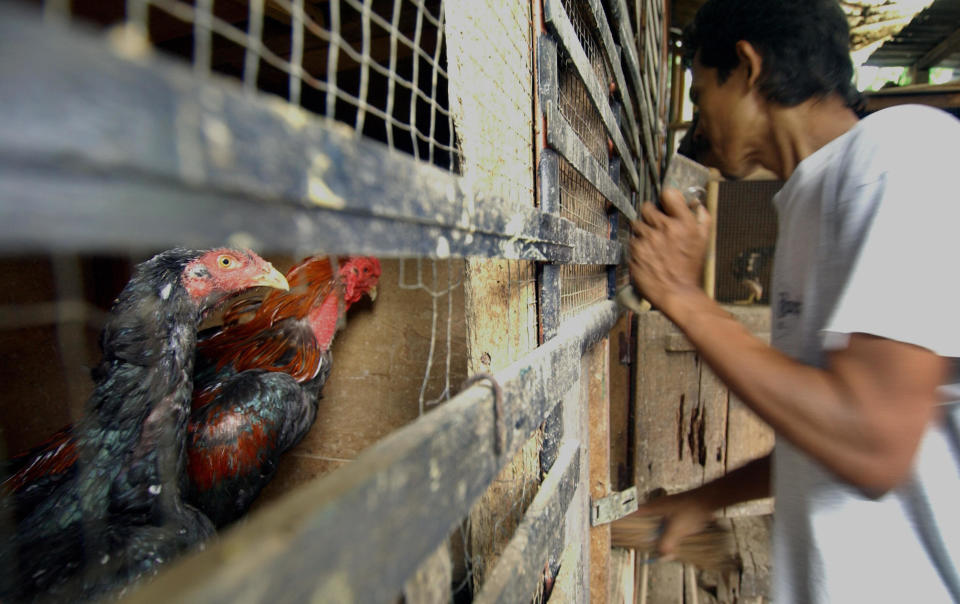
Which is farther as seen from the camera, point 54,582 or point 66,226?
point 54,582

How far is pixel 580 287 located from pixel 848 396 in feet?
2.62

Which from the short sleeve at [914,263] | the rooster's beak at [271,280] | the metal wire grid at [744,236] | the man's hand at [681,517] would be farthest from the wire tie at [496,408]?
the metal wire grid at [744,236]

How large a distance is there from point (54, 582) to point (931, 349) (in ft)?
6.60

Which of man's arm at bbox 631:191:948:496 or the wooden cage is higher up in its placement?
the wooden cage

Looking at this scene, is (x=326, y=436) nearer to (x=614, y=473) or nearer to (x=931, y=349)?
(x=614, y=473)

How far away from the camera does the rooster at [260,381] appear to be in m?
2.09

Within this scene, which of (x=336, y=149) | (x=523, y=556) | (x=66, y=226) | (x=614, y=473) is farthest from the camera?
(x=614, y=473)

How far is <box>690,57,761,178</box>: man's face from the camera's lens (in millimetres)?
1363

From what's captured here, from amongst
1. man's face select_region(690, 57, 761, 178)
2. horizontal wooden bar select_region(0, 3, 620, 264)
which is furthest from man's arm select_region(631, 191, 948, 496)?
horizontal wooden bar select_region(0, 3, 620, 264)

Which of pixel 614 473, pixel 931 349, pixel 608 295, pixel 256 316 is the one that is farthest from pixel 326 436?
pixel 931 349

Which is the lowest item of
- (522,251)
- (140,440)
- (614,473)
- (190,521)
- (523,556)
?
(614,473)

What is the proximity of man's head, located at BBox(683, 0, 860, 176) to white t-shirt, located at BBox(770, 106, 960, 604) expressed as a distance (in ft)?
0.88

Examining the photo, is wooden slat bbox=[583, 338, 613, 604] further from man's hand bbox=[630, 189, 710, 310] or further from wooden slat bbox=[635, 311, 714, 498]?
wooden slat bbox=[635, 311, 714, 498]

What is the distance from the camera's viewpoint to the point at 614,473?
305 centimetres
